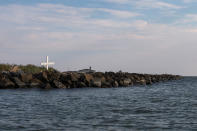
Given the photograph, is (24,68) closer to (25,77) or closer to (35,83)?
(25,77)

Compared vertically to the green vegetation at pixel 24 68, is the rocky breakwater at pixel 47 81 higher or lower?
lower

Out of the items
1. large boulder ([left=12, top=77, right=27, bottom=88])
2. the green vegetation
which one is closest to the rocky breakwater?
large boulder ([left=12, top=77, right=27, bottom=88])

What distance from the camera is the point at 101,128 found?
1177 cm

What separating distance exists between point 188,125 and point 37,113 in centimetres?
677

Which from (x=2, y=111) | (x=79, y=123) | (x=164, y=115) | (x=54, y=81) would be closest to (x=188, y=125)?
(x=164, y=115)

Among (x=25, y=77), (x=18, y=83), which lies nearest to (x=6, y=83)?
(x=18, y=83)

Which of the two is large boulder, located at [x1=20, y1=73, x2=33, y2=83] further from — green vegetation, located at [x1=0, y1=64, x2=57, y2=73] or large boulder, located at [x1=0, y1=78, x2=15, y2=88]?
green vegetation, located at [x1=0, y1=64, x2=57, y2=73]

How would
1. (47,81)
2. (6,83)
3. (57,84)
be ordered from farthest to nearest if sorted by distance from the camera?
(47,81)
(57,84)
(6,83)

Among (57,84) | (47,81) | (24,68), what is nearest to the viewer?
(57,84)

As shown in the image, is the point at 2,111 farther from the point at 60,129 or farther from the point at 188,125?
the point at 188,125

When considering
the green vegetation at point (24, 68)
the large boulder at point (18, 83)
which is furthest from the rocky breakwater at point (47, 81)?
the green vegetation at point (24, 68)

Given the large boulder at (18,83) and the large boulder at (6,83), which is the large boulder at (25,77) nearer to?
the large boulder at (18,83)

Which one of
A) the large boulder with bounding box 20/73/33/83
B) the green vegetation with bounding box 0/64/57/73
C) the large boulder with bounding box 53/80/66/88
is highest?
the green vegetation with bounding box 0/64/57/73

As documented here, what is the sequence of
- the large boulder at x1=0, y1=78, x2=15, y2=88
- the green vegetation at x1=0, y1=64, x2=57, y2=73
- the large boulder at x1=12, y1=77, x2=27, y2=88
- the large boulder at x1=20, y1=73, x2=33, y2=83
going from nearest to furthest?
the large boulder at x1=0, y1=78, x2=15, y2=88, the large boulder at x1=12, y1=77, x2=27, y2=88, the large boulder at x1=20, y1=73, x2=33, y2=83, the green vegetation at x1=0, y1=64, x2=57, y2=73
